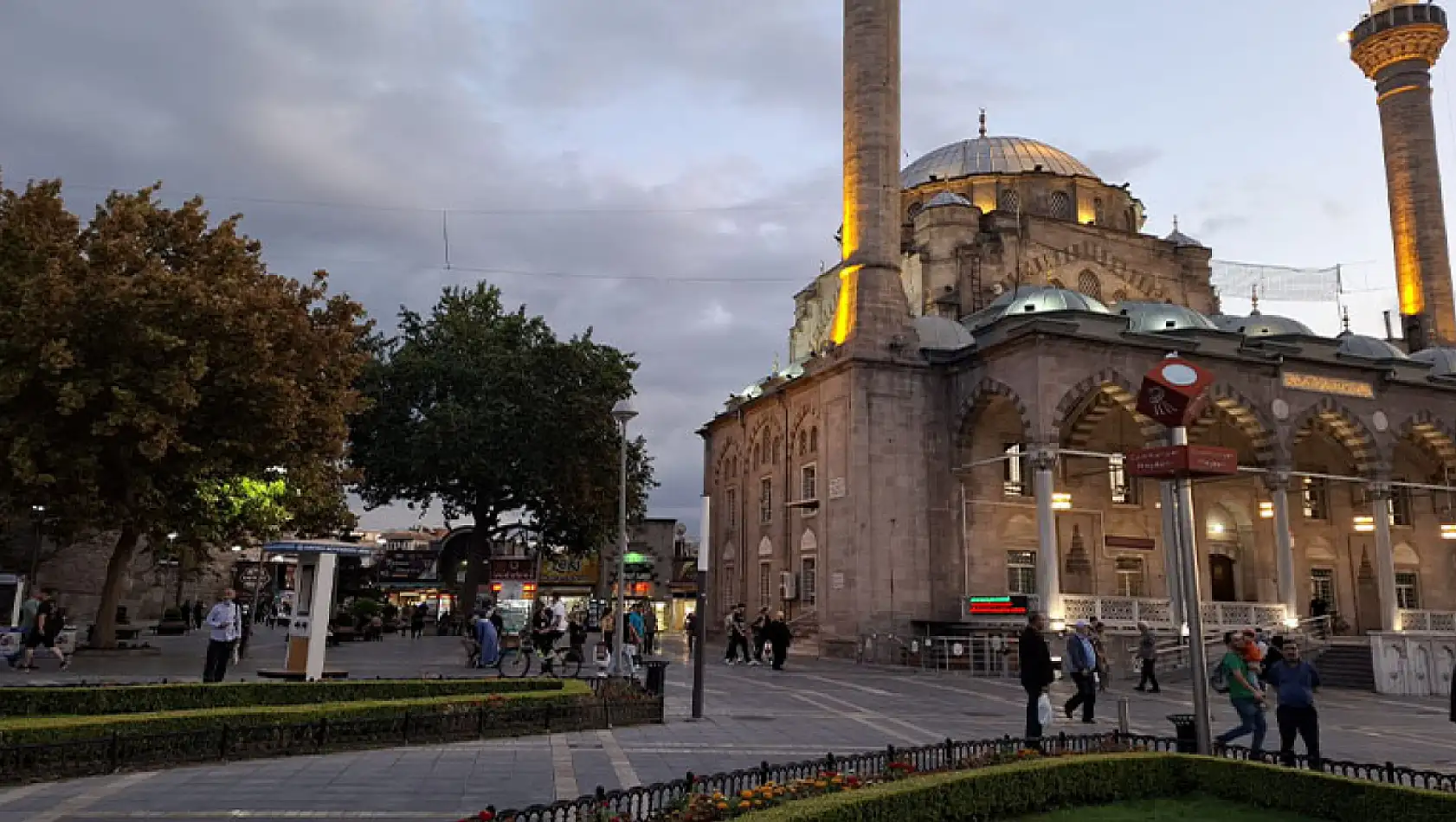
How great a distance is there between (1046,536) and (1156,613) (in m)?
3.35

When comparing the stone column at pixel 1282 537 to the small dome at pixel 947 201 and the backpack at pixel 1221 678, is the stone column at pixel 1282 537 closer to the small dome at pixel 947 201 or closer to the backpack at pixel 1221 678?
the small dome at pixel 947 201

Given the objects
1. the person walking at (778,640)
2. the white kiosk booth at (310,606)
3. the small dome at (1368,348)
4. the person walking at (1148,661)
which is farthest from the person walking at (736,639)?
the small dome at (1368,348)

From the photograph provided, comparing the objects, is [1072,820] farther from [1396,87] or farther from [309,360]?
[1396,87]

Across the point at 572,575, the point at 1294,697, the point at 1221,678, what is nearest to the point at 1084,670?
the point at 1221,678

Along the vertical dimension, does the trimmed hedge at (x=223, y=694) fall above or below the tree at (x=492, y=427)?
below

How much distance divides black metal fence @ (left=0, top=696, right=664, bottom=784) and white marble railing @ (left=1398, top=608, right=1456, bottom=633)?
2471 cm

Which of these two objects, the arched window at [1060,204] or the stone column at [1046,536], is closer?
the stone column at [1046,536]

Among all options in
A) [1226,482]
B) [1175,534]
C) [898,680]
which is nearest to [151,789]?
[1175,534]

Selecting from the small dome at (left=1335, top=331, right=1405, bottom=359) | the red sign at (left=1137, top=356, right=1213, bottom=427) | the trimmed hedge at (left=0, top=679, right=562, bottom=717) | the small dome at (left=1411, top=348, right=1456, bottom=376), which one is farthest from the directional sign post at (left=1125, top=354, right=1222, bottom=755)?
the small dome at (left=1411, top=348, right=1456, bottom=376)

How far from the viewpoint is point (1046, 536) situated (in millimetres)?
24938

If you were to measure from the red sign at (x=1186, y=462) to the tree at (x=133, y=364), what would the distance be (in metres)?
14.7

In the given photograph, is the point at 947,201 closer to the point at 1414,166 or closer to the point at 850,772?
the point at 1414,166

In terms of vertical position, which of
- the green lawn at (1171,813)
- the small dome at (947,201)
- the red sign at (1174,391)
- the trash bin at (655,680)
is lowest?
the green lawn at (1171,813)

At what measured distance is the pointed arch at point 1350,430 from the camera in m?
28.8
